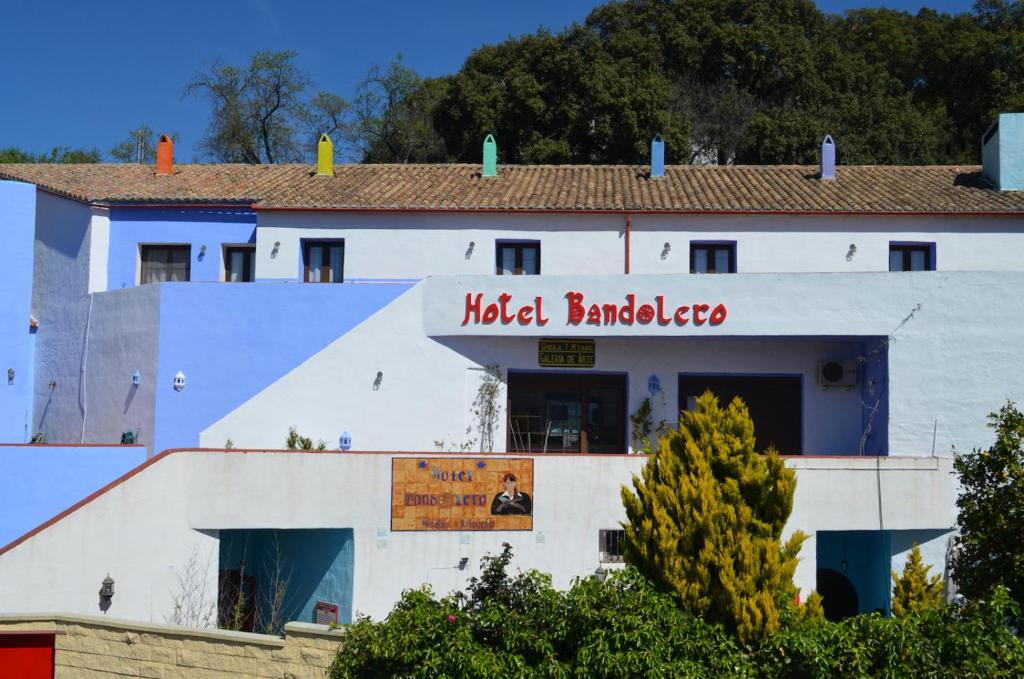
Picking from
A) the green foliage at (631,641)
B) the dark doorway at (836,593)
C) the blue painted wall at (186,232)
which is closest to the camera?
the green foliage at (631,641)

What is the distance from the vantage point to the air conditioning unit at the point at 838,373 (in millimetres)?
23125

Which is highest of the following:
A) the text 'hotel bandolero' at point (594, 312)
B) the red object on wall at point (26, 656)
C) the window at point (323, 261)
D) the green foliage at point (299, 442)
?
the window at point (323, 261)

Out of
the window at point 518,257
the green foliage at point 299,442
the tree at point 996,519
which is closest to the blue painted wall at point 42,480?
the green foliage at point 299,442

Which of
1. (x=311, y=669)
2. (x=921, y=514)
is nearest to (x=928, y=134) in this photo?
(x=921, y=514)

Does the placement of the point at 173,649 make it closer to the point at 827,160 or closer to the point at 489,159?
the point at 489,159

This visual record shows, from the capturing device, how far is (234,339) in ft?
76.9

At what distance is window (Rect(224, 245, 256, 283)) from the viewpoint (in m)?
27.8

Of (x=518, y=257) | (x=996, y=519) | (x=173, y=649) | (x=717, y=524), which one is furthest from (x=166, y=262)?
(x=996, y=519)

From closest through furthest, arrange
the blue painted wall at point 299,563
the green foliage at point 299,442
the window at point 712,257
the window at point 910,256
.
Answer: the blue painted wall at point 299,563
the green foliage at point 299,442
the window at point 910,256
the window at point 712,257

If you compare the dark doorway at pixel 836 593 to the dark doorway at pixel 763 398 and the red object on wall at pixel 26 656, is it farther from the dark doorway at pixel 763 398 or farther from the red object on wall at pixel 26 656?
the red object on wall at pixel 26 656

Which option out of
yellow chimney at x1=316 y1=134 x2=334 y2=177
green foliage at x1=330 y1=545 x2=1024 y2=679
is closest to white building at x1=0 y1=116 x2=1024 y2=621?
yellow chimney at x1=316 y1=134 x2=334 y2=177

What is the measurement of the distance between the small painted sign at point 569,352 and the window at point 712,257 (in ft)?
13.1

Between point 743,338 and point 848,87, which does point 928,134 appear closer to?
point 848,87

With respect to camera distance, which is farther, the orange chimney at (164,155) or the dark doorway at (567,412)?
the orange chimney at (164,155)
